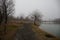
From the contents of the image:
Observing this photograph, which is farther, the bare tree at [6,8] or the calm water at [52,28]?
the bare tree at [6,8]

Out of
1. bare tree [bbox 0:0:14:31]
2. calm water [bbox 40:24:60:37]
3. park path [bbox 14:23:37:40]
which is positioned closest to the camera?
park path [bbox 14:23:37:40]

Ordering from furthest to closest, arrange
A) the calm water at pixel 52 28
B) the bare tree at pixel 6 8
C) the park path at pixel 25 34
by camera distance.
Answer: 1. the bare tree at pixel 6 8
2. the calm water at pixel 52 28
3. the park path at pixel 25 34

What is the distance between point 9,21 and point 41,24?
5.82 ft

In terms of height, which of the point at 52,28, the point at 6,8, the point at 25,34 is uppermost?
the point at 6,8

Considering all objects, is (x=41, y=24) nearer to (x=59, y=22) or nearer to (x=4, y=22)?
(x=59, y=22)

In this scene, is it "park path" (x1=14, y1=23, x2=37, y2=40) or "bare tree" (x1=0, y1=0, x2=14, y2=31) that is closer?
"park path" (x1=14, y1=23, x2=37, y2=40)

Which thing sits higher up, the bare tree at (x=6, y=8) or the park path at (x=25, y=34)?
the bare tree at (x=6, y=8)

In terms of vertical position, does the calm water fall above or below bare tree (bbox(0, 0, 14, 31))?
below

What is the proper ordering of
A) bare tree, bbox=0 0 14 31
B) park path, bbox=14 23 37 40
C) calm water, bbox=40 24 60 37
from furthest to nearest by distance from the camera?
bare tree, bbox=0 0 14 31, calm water, bbox=40 24 60 37, park path, bbox=14 23 37 40

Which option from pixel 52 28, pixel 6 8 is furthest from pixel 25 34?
pixel 6 8

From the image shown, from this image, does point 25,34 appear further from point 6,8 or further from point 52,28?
point 6,8

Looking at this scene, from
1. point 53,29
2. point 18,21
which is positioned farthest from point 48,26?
point 18,21

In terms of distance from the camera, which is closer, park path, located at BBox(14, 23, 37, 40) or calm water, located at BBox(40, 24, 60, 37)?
park path, located at BBox(14, 23, 37, 40)

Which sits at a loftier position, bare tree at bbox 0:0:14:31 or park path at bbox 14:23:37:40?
bare tree at bbox 0:0:14:31
